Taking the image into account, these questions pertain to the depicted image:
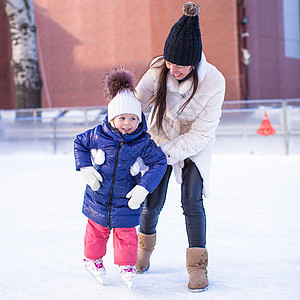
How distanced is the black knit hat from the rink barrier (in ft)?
19.2

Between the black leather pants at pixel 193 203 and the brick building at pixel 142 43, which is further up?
the brick building at pixel 142 43

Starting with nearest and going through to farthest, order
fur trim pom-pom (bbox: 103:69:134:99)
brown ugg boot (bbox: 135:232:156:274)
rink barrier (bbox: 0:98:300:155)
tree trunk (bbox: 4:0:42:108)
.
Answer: fur trim pom-pom (bbox: 103:69:134:99) < brown ugg boot (bbox: 135:232:156:274) < rink barrier (bbox: 0:98:300:155) < tree trunk (bbox: 4:0:42:108)

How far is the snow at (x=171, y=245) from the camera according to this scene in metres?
1.93

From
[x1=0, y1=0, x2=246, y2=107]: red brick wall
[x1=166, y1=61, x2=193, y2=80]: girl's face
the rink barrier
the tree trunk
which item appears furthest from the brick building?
[x1=166, y1=61, x2=193, y2=80]: girl's face

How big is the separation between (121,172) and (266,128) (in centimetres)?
607

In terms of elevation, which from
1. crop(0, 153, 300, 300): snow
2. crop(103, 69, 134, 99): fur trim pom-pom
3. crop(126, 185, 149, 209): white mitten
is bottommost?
crop(0, 153, 300, 300): snow

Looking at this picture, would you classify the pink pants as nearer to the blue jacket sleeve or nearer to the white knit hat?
the blue jacket sleeve

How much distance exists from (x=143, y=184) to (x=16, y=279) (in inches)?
31.3

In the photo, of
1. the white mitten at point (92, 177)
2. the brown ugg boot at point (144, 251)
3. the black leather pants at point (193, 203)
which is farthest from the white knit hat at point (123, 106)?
the brown ugg boot at point (144, 251)

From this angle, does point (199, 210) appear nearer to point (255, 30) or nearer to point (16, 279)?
point (16, 279)

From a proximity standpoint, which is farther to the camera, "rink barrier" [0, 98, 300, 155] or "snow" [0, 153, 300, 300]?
"rink barrier" [0, 98, 300, 155]

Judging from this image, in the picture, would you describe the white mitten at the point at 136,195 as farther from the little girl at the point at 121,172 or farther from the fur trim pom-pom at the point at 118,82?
the fur trim pom-pom at the point at 118,82

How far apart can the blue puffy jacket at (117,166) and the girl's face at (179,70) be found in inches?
10.7

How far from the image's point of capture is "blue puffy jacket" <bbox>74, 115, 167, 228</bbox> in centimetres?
189
